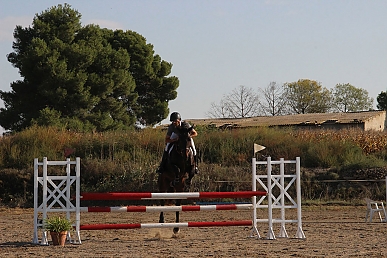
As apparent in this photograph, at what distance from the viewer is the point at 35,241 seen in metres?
10.3

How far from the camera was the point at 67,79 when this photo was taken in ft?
111

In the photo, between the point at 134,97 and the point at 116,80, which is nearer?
the point at 116,80

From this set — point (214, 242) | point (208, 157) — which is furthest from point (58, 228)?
point (208, 157)

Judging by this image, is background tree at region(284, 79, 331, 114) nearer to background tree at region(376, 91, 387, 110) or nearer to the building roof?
background tree at region(376, 91, 387, 110)

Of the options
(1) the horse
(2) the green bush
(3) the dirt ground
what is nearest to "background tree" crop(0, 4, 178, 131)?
(2) the green bush

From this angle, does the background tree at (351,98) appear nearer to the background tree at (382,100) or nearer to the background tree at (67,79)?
the background tree at (382,100)

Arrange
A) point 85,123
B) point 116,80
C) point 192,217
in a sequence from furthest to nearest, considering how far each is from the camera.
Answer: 1. point 116,80
2. point 85,123
3. point 192,217

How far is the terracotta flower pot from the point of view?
1012 centimetres

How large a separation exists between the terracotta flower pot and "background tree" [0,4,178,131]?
2196 centimetres

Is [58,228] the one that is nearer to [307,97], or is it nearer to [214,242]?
[214,242]

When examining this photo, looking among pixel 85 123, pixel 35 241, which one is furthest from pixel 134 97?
pixel 35 241

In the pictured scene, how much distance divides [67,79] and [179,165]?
23.4 metres

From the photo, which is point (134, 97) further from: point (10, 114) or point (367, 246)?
point (367, 246)

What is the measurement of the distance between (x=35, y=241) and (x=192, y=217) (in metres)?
7.00
